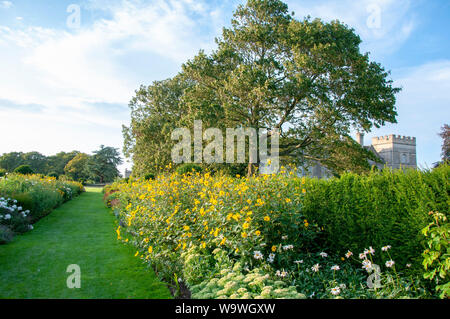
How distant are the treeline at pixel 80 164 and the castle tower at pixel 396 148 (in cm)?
4485

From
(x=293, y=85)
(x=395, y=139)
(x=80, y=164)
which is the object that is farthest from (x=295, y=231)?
(x=80, y=164)

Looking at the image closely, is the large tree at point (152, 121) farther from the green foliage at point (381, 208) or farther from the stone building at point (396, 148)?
the stone building at point (396, 148)

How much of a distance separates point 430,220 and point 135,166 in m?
22.6

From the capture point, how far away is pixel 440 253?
10.5ft

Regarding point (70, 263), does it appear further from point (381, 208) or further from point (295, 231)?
point (381, 208)

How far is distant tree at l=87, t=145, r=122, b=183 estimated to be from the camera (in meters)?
Result: 47.3

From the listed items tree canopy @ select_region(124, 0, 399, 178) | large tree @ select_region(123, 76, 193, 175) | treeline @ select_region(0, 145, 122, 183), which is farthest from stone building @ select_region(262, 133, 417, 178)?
treeline @ select_region(0, 145, 122, 183)

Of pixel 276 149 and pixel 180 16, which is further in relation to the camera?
pixel 276 149

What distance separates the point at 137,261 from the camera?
539 centimetres

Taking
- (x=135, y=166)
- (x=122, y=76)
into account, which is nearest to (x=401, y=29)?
(x=122, y=76)

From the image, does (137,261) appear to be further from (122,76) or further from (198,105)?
(198,105)

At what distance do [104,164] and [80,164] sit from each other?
5654 mm

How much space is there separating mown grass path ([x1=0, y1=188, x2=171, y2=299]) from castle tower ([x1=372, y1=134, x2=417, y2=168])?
46.8 metres

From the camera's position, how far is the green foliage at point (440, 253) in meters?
2.96
